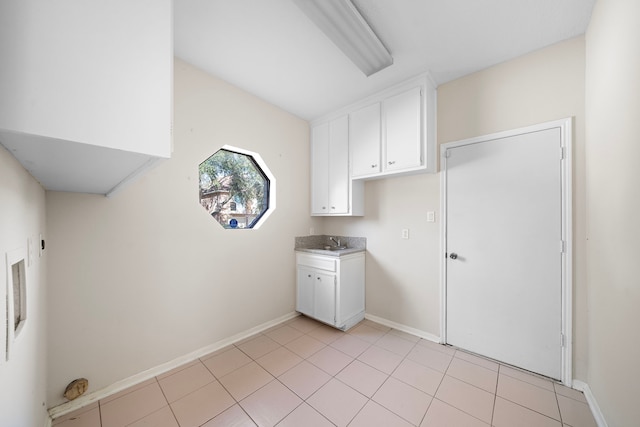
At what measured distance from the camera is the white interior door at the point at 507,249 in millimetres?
1875

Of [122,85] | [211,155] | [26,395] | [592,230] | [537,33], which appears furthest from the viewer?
[211,155]

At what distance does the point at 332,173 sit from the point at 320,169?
0.23 metres

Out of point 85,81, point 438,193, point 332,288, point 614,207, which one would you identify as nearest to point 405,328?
point 332,288

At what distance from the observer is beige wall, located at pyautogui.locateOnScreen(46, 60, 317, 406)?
1.62 m

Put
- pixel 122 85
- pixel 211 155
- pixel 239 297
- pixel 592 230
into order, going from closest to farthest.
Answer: pixel 122 85 → pixel 592 230 → pixel 211 155 → pixel 239 297

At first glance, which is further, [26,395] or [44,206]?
[44,206]

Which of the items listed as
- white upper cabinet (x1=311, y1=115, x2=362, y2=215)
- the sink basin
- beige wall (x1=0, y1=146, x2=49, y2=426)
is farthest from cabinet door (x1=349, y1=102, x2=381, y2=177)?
beige wall (x1=0, y1=146, x2=49, y2=426)

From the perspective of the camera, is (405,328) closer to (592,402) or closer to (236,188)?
(592,402)

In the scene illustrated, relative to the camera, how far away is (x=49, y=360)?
1.53 meters

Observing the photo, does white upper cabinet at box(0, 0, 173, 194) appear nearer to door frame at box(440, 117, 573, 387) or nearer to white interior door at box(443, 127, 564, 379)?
white interior door at box(443, 127, 564, 379)

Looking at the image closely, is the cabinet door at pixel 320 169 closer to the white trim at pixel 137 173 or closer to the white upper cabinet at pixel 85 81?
the white trim at pixel 137 173

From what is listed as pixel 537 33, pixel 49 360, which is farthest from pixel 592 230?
pixel 49 360

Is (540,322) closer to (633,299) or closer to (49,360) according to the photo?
(633,299)

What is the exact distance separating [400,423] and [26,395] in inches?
76.6
